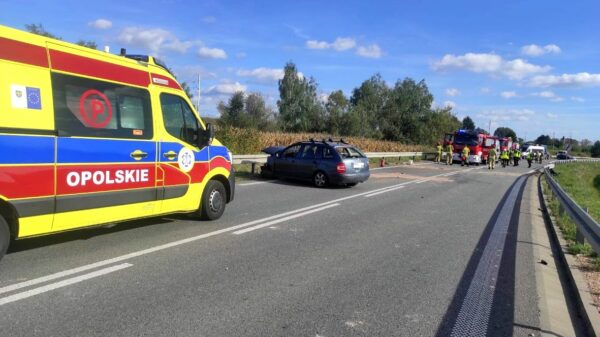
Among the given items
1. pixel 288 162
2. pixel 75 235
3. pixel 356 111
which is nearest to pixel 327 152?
pixel 288 162

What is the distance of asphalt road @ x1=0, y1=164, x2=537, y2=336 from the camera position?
4078mm

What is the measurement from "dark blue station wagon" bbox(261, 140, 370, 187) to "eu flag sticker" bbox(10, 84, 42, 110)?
409 inches

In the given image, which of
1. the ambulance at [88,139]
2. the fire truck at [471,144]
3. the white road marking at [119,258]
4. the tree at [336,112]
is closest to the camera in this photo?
the white road marking at [119,258]

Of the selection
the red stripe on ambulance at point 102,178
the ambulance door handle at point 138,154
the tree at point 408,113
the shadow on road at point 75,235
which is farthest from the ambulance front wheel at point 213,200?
the tree at point 408,113

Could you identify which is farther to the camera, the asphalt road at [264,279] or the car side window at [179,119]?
the car side window at [179,119]

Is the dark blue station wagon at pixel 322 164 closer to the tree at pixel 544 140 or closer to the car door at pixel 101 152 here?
the car door at pixel 101 152

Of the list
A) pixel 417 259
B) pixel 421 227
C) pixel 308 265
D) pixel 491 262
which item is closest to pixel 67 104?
pixel 308 265

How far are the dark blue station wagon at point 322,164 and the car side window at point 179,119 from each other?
25.0 ft

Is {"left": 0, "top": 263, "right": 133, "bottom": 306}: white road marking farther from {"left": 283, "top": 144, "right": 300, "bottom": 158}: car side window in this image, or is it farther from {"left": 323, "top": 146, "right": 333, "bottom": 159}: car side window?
{"left": 283, "top": 144, "right": 300, "bottom": 158}: car side window

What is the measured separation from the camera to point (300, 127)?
7456cm

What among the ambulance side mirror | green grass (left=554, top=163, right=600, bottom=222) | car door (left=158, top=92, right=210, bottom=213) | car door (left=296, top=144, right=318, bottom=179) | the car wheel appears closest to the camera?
car door (left=158, top=92, right=210, bottom=213)

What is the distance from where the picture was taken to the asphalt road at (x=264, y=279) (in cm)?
408

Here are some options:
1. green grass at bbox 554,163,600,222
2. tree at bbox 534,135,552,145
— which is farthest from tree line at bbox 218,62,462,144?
tree at bbox 534,135,552,145

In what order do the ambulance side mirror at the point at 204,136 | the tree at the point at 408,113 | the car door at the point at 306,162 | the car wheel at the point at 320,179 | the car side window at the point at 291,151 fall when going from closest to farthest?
the ambulance side mirror at the point at 204,136 < the car wheel at the point at 320,179 < the car door at the point at 306,162 < the car side window at the point at 291,151 < the tree at the point at 408,113
